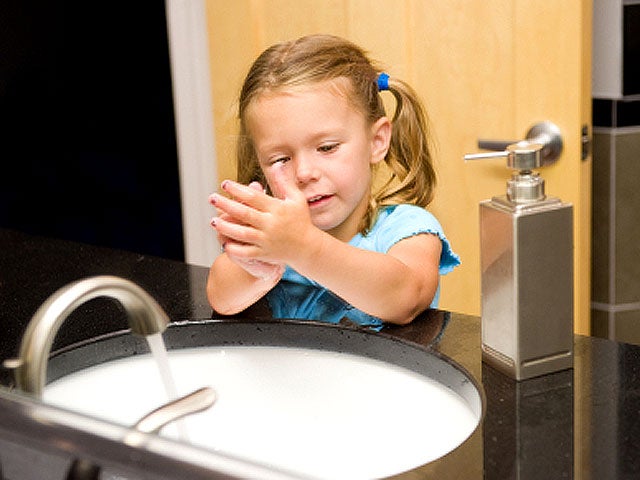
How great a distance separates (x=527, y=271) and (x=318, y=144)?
29 centimetres

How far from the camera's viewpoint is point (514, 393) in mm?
771

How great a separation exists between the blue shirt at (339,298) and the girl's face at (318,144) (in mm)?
36

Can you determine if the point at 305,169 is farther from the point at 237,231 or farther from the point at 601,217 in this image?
the point at 601,217

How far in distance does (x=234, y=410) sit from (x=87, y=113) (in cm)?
108

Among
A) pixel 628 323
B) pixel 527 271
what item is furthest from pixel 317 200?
pixel 628 323

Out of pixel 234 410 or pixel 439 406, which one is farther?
pixel 234 410

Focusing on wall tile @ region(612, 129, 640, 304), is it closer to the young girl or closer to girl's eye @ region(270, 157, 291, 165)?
the young girl

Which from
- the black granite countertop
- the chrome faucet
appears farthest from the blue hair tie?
the chrome faucet

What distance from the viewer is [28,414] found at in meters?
0.49

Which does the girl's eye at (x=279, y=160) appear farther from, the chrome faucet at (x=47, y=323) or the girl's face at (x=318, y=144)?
the chrome faucet at (x=47, y=323)

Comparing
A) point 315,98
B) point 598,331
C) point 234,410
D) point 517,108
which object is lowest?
point 598,331

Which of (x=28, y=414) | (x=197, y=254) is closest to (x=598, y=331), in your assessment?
(x=197, y=254)

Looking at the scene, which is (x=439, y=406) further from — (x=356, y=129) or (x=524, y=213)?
(x=356, y=129)

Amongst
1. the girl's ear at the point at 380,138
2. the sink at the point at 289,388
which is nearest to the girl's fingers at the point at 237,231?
the sink at the point at 289,388
